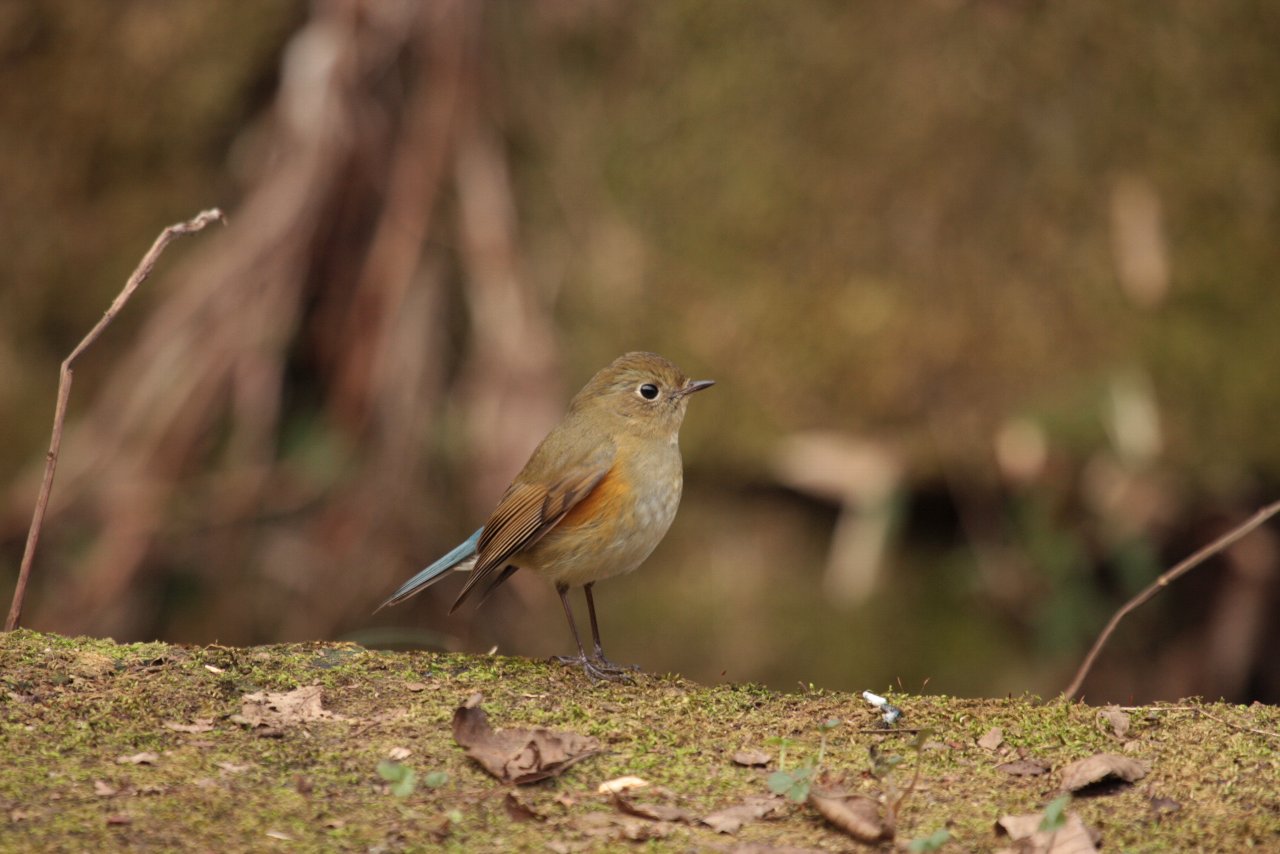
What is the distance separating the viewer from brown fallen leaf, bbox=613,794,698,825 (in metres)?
2.56

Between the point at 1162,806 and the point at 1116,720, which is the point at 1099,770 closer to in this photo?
the point at 1162,806

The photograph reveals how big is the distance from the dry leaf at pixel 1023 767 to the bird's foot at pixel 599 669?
1.06 meters

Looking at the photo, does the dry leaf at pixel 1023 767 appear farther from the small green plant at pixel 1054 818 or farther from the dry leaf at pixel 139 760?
the dry leaf at pixel 139 760

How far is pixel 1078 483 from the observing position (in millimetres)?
5949

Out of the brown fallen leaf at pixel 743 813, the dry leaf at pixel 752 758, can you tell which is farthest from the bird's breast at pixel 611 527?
the brown fallen leaf at pixel 743 813

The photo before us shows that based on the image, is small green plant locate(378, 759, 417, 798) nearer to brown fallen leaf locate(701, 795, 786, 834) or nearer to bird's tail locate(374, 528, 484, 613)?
brown fallen leaf locate(701, 795, 786, 834)

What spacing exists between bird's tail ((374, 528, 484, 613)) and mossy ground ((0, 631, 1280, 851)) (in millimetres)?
729

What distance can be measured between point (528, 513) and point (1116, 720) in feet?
5.64

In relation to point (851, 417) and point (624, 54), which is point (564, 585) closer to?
point (851, 417)

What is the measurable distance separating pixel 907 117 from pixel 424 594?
9.93ft

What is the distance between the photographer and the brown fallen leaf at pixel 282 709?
2.89 metres

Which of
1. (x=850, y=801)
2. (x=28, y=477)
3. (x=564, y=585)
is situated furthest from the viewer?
(x=28, y=477)

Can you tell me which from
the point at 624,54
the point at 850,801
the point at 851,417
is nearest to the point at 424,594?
the point at 851,417

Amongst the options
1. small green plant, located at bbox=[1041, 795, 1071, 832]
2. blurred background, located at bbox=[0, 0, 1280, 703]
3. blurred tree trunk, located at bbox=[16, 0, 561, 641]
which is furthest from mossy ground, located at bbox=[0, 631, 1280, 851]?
blurred tree trunk, located at bbox=[16, 0, 561, 641]
